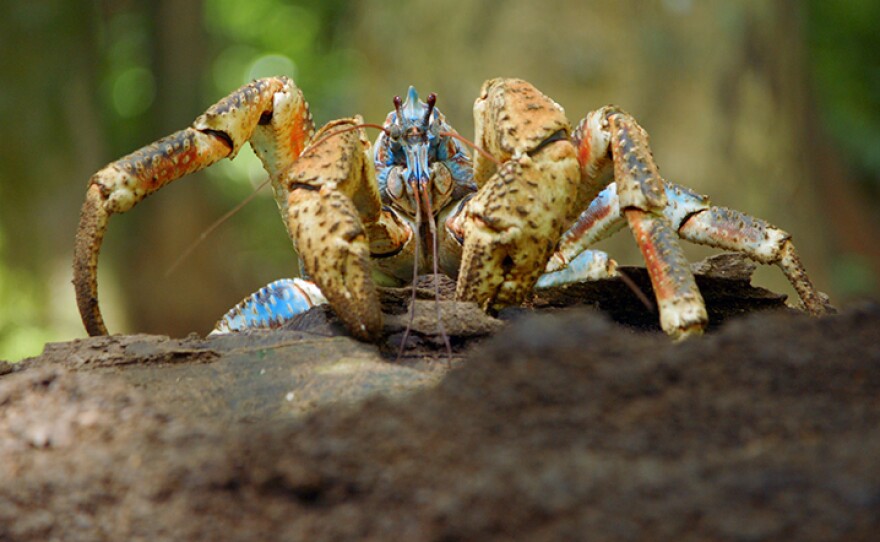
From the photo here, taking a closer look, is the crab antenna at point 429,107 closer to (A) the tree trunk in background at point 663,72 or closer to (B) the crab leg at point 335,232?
(B) the crab leg at point 335,232

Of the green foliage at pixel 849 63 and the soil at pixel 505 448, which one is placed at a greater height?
the green foliage at pixel 849 63

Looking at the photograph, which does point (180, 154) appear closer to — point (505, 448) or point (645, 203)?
point (645, 203)

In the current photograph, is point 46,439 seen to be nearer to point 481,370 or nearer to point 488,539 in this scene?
point 481,370

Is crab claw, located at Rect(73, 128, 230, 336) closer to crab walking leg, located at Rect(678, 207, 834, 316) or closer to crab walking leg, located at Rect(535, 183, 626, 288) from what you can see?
crab walking leg, located at Rect(535, 183, 626, 288)

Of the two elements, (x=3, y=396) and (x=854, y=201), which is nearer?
(x=3, y=396)

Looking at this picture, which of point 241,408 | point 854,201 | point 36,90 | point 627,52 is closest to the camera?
point 241,408

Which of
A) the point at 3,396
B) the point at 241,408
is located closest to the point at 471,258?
the point at 241,408

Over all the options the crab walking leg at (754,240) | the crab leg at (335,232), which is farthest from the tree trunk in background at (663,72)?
the crab leg at (335,232)
